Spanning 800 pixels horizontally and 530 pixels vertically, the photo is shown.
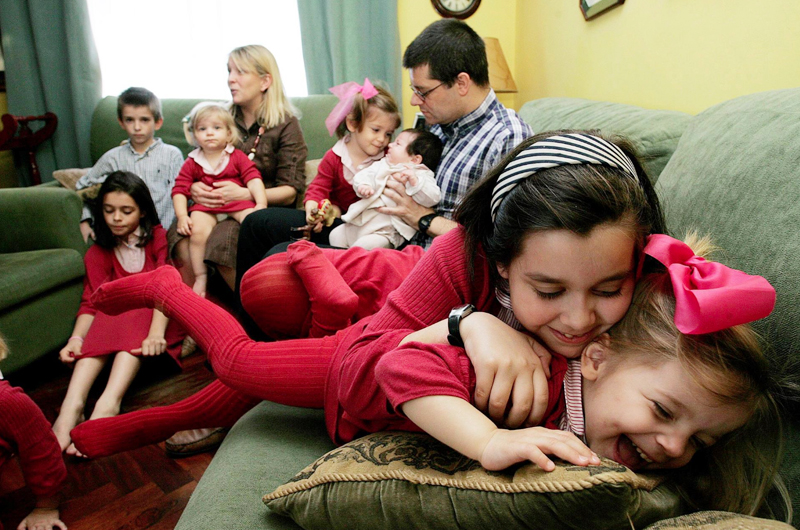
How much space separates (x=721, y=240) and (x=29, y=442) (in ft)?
4.93

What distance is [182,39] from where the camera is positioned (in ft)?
11.8

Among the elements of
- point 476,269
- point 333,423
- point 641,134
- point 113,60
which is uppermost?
point 113,60

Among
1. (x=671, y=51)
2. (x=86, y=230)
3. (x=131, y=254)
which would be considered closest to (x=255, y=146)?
(x=131, y=254)

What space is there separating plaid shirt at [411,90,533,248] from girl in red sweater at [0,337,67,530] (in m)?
1.16

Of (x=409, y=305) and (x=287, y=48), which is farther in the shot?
(x=287, y=48)

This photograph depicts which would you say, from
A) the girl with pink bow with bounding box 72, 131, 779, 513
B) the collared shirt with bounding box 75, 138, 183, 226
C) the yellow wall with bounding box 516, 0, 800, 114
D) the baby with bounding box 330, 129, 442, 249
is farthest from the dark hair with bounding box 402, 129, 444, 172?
the collared shirt with bounding box 75, 138, 183, 226

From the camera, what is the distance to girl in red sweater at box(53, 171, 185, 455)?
175 cm

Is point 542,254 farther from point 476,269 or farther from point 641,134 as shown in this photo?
point 641,134

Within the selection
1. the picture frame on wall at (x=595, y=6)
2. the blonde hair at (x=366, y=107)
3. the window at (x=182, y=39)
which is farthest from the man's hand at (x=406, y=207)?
the window at (x=182, y=39)

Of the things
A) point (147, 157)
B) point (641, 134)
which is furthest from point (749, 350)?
point (147, 157)

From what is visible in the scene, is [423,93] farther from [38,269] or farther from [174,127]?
[174,127]

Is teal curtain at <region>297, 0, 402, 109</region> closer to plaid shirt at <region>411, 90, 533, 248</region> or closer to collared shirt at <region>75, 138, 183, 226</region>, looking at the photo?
collared shirt at <region>75, 138, 183, 226</region>

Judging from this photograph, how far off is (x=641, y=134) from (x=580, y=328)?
33.6 inches

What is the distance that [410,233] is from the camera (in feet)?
5.86
